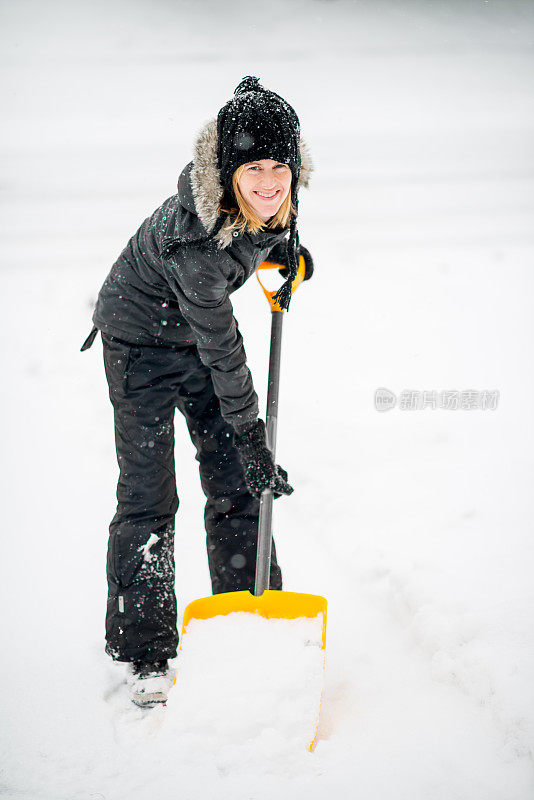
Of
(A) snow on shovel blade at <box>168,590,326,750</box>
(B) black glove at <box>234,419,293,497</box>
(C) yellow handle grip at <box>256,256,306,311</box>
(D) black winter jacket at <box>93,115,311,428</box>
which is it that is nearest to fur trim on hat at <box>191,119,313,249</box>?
(D) black winter jacket at <box>93,115,311,428</box>

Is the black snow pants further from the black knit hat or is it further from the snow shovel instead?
the black knit hat

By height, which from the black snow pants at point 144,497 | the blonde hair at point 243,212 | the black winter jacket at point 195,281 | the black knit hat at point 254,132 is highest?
the black knit hat at point 254,132

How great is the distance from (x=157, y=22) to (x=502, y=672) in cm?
615

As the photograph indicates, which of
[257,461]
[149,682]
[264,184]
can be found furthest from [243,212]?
[149,682]

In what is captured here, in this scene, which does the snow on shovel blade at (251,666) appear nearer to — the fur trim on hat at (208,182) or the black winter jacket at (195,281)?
the black winter jacket at (195,281)

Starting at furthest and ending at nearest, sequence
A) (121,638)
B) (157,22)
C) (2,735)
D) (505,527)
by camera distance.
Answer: (157,22) < (505,527) < (121,638) < (2,735)

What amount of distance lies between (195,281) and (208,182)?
0.22m

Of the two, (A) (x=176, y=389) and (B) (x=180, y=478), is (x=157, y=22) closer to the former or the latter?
(B) (x=180, y=478)

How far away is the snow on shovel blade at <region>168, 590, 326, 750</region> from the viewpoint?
1.49 m

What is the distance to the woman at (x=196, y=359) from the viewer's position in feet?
4.70

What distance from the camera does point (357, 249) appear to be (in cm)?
457

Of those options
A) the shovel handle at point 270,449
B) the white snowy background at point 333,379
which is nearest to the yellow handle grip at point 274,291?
the shovel handle at point 270,449

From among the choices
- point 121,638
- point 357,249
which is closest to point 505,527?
point 121,638

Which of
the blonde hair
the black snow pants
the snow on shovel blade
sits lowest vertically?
the snow on shovel blade
